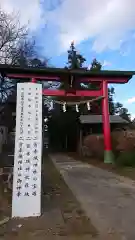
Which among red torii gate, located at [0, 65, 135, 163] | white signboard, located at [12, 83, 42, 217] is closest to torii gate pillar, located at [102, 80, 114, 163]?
red torii gate, located at [0, 65, 135, 163]

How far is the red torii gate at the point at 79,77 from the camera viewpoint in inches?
666

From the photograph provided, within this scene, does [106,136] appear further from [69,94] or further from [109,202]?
[109,202]

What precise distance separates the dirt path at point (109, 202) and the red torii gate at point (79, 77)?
5.63 meters

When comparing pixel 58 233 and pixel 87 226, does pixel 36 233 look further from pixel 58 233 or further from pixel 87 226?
pixel 87 226

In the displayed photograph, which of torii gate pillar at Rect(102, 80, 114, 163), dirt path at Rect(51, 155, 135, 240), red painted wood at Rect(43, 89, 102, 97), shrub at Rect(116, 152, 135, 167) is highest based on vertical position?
red painted wood at Rect(43, 89, 102, 97)

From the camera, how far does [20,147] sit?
6727 millimetres

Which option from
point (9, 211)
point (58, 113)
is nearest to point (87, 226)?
point (9, 211)

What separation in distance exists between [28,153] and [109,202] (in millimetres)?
2424

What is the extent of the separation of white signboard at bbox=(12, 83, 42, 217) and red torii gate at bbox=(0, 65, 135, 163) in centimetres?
979

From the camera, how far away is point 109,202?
7641 millimetres

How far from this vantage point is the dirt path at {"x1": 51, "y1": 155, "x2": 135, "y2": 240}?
5516mm

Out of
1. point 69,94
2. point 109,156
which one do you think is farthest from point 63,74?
point 109,156

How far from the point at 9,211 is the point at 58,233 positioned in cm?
189

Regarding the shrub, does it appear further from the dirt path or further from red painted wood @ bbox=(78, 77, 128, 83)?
red painted wood @ bbox=(78, 77, 128, 83)
